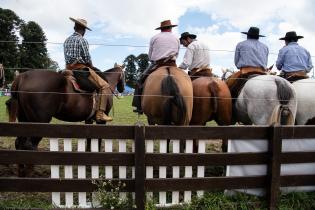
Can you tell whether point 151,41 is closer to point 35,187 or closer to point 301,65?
point 301,65

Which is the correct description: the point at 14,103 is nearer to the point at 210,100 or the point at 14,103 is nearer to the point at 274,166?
the point at 210,100

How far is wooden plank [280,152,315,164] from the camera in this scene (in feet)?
16.8

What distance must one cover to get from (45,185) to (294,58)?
6064 millimetres

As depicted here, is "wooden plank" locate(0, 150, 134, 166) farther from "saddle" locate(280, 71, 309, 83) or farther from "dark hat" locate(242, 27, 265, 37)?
"saddle" locate(280, 71, 309, 83)

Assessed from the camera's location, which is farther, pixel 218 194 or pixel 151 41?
pixel 151 41

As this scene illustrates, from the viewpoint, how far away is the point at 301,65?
7.93 meters

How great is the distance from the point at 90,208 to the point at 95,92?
133 inches

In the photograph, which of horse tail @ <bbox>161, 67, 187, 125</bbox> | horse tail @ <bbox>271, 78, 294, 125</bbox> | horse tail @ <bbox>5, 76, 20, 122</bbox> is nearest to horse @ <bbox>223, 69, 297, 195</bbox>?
horse tail @ <bbox>271, 78, 294, 125</bbox>

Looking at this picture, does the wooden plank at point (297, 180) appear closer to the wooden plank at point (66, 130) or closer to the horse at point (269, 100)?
the horse at point (269, 100)

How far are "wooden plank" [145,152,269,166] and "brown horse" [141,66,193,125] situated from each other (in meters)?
1.27

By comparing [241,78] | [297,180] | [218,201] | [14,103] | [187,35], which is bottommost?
[218,201]

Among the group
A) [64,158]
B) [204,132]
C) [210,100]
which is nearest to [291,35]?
[210,100]

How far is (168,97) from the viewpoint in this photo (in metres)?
6.10

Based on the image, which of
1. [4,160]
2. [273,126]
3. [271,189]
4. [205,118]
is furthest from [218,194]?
[4,160]
